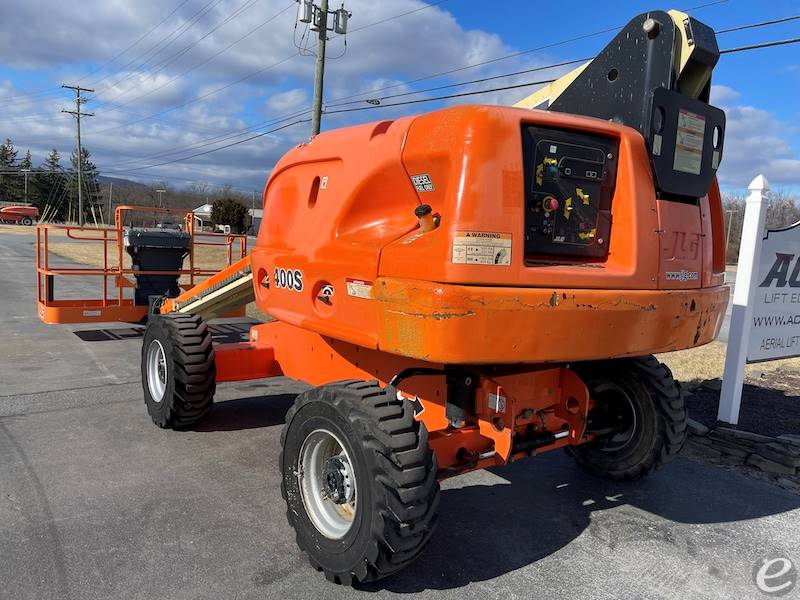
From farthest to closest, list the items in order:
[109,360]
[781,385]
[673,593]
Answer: [109,360] < [781,385] < [673,593]

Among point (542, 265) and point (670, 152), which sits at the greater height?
point (670, 152)

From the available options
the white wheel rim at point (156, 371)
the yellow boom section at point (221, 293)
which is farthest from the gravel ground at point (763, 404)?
the white wheel rim at point (156, 371)

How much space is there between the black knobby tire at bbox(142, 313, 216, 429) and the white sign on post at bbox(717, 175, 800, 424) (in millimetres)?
4605

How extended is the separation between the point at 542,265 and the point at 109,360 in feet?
22.7

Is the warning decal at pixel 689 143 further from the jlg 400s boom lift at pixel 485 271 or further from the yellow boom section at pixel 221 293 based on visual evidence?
the yellow boom section at pixel 221 293

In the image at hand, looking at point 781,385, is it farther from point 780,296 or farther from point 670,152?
point 670,152

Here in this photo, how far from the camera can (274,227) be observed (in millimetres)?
4395

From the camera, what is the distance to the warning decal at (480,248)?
2750 millimetres

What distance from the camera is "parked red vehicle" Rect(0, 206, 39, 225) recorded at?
7662 centimetres

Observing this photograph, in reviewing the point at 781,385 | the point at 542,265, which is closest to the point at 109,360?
the point at 542,265

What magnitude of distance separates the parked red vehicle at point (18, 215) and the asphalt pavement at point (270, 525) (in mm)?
84002

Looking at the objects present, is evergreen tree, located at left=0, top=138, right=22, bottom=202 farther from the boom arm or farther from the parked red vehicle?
the boom arm

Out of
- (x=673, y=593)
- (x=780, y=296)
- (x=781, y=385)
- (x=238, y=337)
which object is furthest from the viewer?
(x=238, y=337)

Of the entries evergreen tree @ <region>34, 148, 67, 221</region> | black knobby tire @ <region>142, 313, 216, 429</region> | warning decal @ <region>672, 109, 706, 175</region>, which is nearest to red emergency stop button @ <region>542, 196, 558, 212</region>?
warning decal @ <region>672, 109, 706, 175</region>
